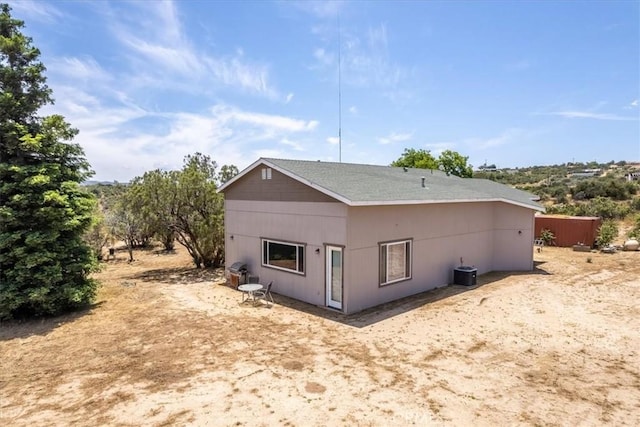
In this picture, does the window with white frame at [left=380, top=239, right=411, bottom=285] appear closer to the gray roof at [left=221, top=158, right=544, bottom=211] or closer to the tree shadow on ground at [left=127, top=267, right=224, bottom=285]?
the gray roof at [left=221, top=158, right=544, bottom=211]

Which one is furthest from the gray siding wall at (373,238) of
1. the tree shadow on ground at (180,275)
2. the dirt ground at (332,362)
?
the tree shadow on ground at (180,275)

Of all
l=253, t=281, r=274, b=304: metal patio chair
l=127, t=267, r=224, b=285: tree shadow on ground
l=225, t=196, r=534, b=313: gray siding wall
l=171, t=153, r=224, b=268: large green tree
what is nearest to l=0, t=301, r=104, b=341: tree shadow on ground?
l=127, t=267, r=224, b=285: tree shadow on ground

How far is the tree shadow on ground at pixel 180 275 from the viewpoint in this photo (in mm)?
14375

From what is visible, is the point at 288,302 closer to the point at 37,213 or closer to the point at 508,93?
the point at 37,213

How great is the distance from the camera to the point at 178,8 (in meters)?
11.5

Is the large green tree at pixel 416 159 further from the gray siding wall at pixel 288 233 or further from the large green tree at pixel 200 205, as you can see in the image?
the gray siding wall at pixel 288 233

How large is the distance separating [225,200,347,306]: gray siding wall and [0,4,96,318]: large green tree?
4529 millimetres

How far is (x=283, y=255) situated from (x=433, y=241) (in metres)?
4.70

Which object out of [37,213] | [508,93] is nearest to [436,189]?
[508,93]

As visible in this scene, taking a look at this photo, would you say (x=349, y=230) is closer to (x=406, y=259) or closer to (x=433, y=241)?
(x=406, y=259)

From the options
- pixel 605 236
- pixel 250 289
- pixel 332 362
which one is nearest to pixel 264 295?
pixel 250 289

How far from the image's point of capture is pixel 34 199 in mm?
9258

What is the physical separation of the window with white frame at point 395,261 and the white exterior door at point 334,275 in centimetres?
127

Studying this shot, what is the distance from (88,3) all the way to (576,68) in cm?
1884
